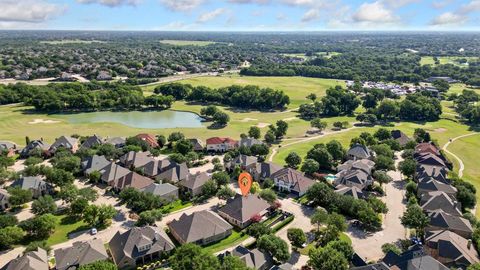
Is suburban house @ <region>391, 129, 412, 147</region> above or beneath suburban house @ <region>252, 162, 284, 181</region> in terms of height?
beneath

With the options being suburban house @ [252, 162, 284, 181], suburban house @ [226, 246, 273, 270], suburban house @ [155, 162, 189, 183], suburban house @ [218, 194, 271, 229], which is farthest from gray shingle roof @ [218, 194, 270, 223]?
suburban house @ [155, 162, 189, 183]

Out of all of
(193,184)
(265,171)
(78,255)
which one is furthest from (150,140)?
(78,255)

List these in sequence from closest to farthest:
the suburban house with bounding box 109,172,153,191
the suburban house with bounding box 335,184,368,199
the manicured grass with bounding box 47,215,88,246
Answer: the manicured grass with bounding box 47,215,88,246, the suburban house with bounding box 335,184,368,199, the suburban house with bounding box 109,172,153,191

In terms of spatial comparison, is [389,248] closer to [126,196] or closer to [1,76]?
[126,196]

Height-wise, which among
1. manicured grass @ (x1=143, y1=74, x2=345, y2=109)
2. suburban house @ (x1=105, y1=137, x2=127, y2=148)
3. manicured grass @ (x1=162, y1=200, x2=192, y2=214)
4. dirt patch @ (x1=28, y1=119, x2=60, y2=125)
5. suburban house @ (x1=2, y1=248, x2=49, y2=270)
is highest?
suburban house @ (x1=2, y1=248, x2=49, y2=270)

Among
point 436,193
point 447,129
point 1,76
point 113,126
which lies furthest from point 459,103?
point 1,76

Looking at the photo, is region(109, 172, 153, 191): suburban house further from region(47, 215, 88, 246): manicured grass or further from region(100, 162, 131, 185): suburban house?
region(47, 215, 88, 246): manicured grass

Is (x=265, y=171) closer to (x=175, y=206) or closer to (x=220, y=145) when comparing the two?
(x=220, y=145)
